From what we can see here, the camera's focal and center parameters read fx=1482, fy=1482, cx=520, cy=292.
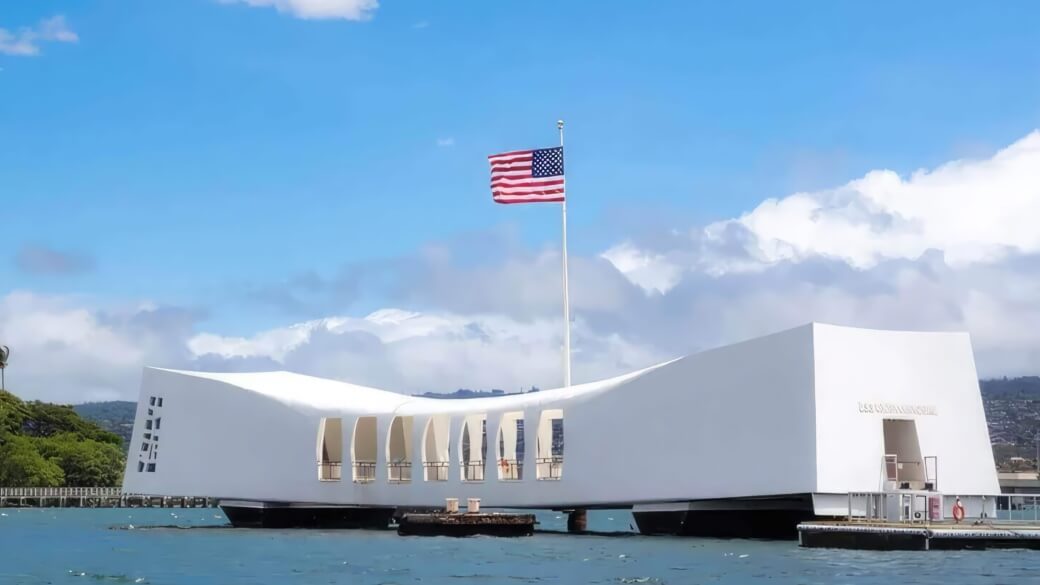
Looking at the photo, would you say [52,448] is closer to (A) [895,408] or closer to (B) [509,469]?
(B) [509,469]

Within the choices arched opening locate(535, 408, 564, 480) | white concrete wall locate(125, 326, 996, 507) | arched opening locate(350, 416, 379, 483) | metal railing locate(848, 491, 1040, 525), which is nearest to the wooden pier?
arched opening locate(350, 416, 379, 483)

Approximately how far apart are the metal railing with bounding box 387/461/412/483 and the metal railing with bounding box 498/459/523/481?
399cm

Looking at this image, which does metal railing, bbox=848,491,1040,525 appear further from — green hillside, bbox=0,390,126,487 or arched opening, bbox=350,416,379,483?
green hillside, bbox=0,390,126,487

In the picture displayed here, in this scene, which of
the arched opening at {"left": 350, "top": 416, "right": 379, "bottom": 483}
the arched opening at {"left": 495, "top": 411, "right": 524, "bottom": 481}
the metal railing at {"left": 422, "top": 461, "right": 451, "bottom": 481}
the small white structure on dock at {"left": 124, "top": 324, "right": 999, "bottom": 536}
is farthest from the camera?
the arched opening at {"left": 350, "top": 416, "right": 379, "bottom": 483}

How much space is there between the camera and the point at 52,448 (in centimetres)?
11125

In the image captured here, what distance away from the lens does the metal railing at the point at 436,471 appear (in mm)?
51719

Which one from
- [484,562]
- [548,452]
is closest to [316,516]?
[548,452]

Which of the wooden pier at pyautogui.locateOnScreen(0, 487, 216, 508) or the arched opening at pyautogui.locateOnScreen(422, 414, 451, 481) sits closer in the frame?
the arched opening at pyautogui.locateOnScreen(422, 414, 451, 481)

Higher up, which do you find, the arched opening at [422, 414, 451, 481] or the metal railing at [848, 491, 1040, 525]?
the arched opening at [422, 414, 451, 481]

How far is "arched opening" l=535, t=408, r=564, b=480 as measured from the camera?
47719mm

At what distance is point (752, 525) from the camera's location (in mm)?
43594

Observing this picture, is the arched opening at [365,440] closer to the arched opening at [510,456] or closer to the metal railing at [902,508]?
the arched opening at [510,456]

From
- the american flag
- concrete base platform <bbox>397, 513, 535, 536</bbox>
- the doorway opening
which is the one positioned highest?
the american flag

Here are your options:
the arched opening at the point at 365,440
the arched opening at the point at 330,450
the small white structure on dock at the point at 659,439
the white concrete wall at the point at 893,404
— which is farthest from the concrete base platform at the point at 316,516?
the white concrete wall at the point at 893,404
